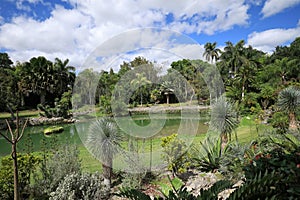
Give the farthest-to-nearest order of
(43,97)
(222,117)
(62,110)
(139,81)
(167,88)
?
1. (43,97)
2. (62,110)
3. (222,117)
4. (167,88)
5. (139,81)

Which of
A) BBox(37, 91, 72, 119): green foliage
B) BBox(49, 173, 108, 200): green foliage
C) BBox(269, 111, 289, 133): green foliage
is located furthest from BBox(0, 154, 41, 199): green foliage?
BBox(37, 91, 72, 119): green foliage

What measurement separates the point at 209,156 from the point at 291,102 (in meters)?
5.37

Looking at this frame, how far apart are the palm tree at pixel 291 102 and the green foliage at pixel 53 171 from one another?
7353 millimetres

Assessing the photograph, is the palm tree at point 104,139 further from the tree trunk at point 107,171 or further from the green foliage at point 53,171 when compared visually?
the green foliage at point 53,171

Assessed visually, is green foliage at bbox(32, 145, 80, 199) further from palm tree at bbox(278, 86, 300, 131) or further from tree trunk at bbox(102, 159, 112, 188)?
palm tree at bbox(278, 86, 300, 131)

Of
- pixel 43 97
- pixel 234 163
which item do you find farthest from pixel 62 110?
pixel 234 163

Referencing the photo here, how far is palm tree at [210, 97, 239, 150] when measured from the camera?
5246 millimetres

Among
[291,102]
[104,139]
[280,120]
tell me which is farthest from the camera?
[280,120]

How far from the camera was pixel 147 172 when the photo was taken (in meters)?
4.25

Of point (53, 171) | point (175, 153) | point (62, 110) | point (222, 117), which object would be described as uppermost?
point (222, 117)

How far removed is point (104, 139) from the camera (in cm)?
384

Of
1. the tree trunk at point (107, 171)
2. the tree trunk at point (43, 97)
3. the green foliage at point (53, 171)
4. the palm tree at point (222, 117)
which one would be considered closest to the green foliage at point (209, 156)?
the palm tree at point (222, 117)

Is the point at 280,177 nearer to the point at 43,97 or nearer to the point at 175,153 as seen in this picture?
the point at 175,153

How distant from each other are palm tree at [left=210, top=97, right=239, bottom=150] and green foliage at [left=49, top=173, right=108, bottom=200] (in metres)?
3.06
